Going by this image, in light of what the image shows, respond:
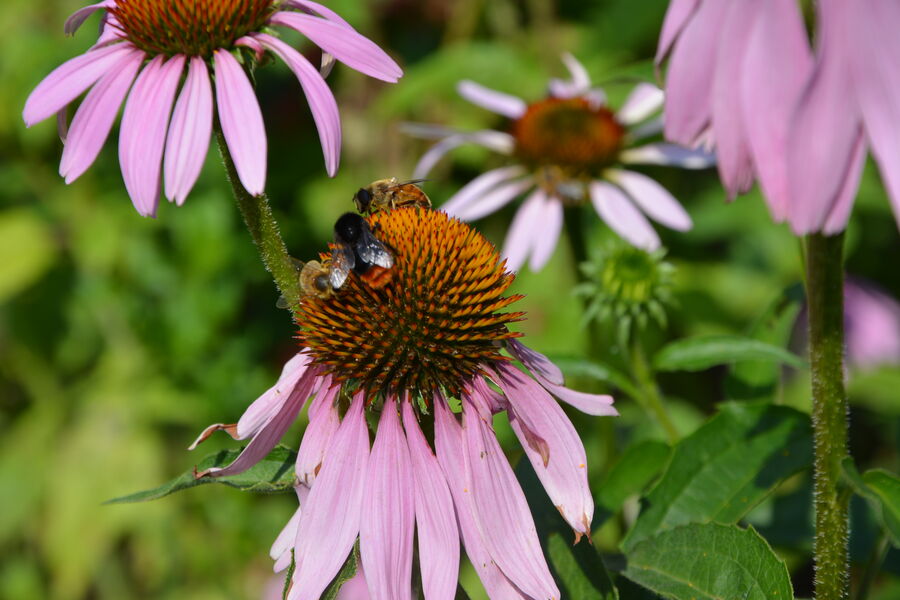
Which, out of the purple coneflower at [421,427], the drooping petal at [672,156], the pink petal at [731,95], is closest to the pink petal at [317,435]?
the purple coneflower at [421,427]

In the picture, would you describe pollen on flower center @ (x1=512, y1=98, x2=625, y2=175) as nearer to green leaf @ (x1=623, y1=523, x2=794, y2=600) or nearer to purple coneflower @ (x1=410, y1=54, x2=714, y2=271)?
purple coneflower @ (x1=410, y1=54, x2=714, y2=271)

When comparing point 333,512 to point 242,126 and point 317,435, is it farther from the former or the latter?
point 242,126

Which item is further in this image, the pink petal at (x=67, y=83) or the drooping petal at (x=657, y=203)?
the drooping petal at (x=657, y=203)

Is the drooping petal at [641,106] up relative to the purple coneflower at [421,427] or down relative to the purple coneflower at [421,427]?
down

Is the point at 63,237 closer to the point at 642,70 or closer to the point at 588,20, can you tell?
the point at 588,20

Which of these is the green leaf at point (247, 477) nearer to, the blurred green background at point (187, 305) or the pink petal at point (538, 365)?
the pink petal at point (538, 365)

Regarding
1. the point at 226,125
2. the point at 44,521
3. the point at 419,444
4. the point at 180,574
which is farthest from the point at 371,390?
the point at 44,521
